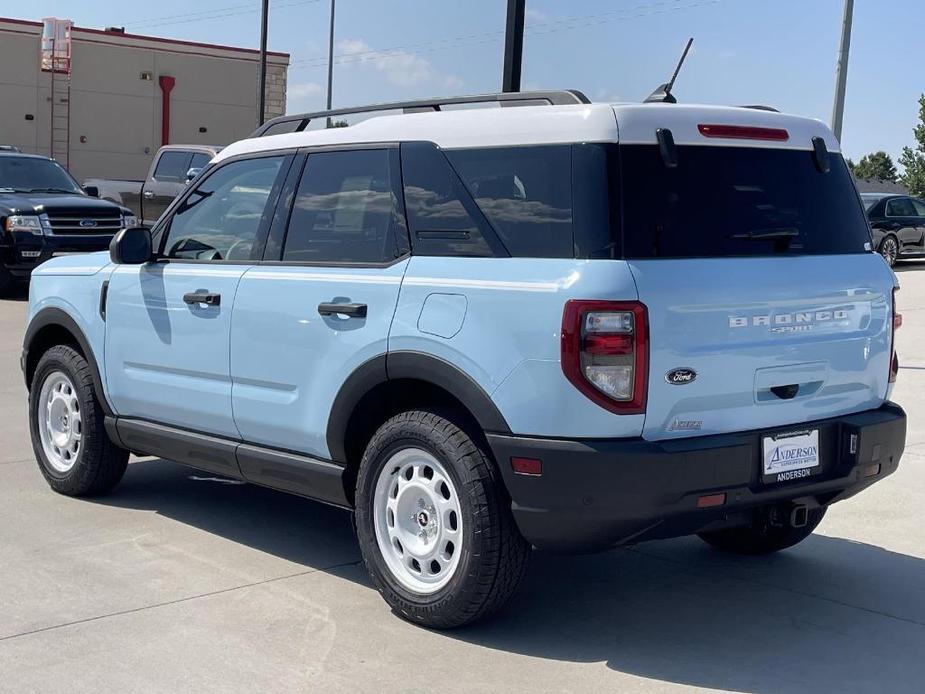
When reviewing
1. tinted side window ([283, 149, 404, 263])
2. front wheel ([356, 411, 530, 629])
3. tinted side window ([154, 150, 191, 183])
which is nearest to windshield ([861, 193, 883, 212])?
tinted side window ([154, 150, 191, 183])

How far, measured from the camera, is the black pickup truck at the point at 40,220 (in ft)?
53.9

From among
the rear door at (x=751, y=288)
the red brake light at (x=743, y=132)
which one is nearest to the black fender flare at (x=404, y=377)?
the rear door at (x=751, y=288)

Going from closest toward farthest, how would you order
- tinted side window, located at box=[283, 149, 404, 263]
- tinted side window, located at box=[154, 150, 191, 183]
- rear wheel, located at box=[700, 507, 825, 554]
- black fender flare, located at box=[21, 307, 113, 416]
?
1. tinted side window, located at box=[283, 149, 404, 263]
2. rear wheel, located at box=[700, 507, 825, 554]
3. black fender flare, located at box=[21, 307, 113, 416]
4. tinted side window, located at box=[154, 150, 191, 183]

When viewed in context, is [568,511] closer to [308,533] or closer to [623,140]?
[623,140]

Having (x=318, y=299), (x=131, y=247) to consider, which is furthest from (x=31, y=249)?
(x=318, y=299)

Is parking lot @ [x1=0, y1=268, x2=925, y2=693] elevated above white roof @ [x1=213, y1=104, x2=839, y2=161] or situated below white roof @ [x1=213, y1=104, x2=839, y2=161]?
below

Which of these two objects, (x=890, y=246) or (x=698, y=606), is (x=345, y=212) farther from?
(x=890, y=246)

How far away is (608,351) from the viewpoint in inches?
166

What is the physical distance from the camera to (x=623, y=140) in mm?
4398

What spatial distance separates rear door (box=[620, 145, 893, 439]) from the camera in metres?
4.33

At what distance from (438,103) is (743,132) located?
48.7 inches

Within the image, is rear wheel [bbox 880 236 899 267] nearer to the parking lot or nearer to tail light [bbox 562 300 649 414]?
the parking lot

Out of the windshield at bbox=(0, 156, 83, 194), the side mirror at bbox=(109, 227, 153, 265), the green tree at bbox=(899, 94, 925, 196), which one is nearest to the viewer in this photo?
the side mirror at bbox=(109, 227, 153, 265)

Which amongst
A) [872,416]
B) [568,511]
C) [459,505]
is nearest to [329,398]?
[459,505]
